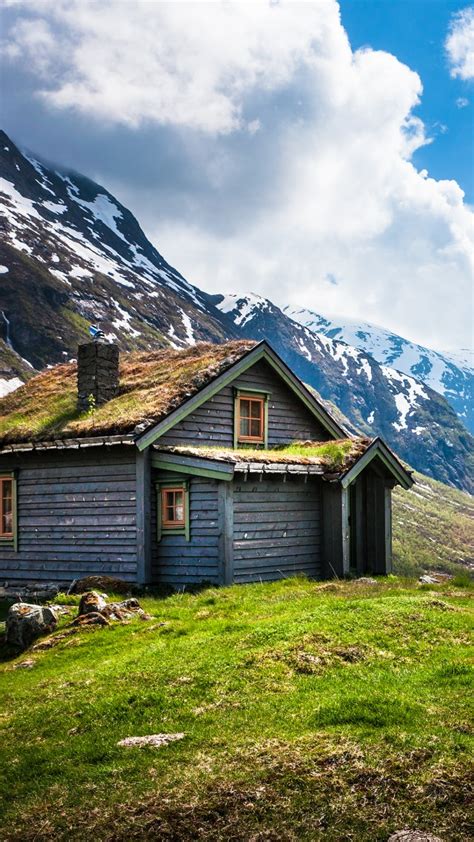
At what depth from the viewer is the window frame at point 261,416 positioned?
27.6 metres

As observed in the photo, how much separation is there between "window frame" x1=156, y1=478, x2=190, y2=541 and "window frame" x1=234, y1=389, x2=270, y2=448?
405cm

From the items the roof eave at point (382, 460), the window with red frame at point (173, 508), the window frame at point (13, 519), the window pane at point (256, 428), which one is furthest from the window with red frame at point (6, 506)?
the roof eave at point (382, 460)

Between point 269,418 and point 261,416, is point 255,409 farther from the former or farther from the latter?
point 269,418

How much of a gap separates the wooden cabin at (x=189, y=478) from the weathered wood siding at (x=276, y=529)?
0.05 meters

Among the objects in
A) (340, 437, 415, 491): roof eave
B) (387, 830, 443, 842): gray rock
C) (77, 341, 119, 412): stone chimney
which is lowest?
(387, 830, 443, 842): gray rock

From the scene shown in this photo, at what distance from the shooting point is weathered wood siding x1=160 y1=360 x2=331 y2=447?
1027 inches

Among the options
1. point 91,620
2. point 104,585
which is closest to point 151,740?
point 91,620

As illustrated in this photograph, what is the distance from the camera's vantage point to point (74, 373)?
108 feet

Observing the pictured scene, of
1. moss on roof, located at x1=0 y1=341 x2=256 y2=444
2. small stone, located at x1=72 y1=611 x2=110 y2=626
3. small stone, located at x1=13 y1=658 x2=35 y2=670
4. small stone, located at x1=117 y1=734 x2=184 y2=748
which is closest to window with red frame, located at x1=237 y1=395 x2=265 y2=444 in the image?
moss on roof, located at x1=0 y1=341 x2=256 y2=444

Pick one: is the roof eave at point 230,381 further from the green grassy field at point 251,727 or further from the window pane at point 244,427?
the green grassy field at point 251,727

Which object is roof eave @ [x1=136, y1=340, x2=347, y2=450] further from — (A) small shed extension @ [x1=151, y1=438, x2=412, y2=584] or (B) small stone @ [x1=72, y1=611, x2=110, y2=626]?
(B) small stone @ [x1=72, y1=611, x2=110, y2=626]

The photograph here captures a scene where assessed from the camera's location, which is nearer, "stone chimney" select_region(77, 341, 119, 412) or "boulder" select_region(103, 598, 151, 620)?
"boulder" select_region(103, 598, 151, 620)

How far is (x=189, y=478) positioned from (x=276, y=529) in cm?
326

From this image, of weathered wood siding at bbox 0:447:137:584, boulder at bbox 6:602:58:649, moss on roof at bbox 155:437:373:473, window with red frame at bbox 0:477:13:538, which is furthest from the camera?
window with red frame at bbox 0:477:13:538
